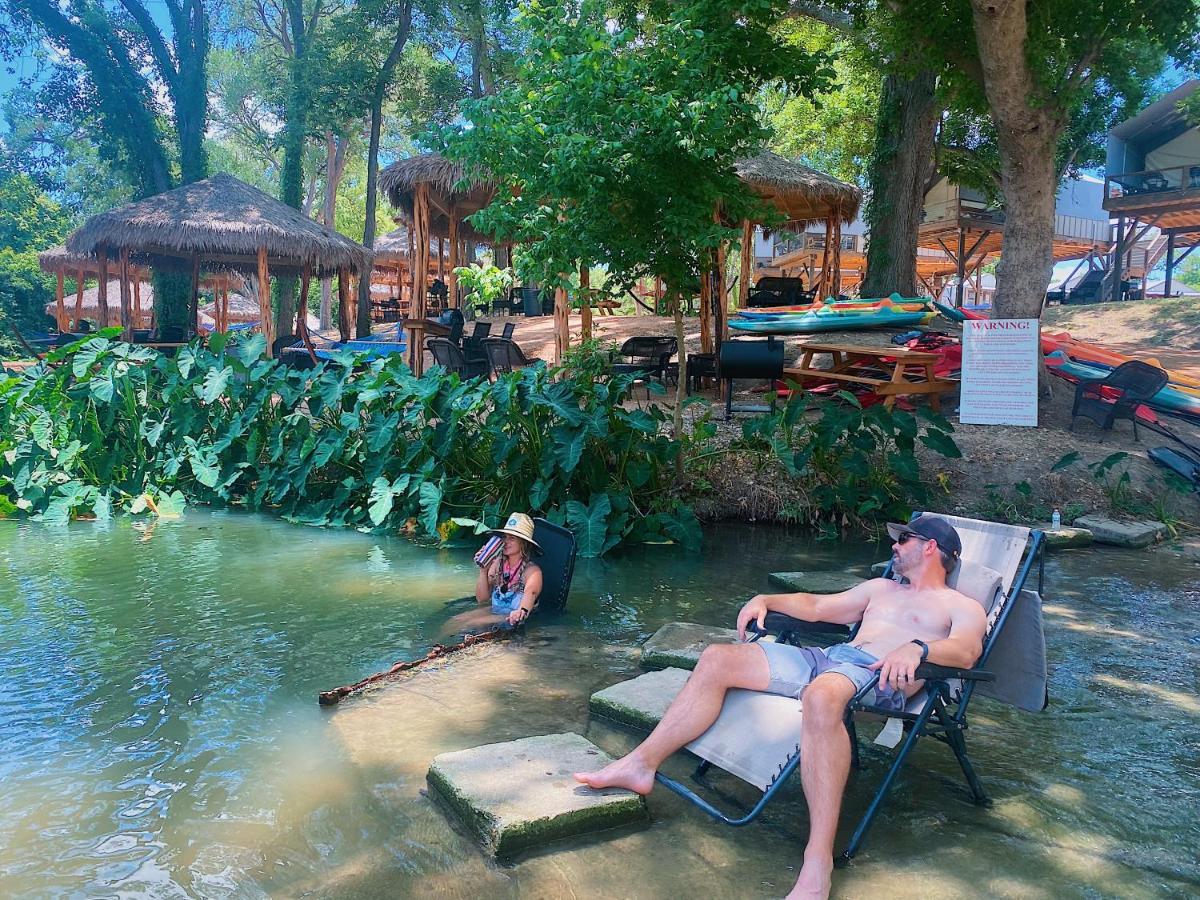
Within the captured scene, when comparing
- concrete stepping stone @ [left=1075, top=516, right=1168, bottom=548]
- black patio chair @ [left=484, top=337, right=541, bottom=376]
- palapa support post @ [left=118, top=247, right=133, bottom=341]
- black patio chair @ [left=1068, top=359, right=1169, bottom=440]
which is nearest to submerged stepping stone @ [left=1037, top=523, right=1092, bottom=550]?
concrete stepping stone @ [left=1075, top=516, right=1168, bottom=548]

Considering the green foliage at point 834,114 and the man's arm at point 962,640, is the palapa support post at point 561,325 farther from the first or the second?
the man's arm at point 962,640

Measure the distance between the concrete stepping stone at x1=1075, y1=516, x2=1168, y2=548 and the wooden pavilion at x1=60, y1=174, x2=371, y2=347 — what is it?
12.8 m

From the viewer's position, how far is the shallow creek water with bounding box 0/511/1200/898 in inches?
113

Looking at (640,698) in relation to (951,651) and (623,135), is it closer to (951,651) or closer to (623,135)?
(951,651)

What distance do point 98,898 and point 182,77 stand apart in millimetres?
22219

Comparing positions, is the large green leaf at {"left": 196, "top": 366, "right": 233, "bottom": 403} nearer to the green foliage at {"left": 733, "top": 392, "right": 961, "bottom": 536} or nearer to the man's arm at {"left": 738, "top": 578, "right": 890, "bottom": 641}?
the green foliage at {"left": 733, "top": 392, "right": 961, "bottom": 536}

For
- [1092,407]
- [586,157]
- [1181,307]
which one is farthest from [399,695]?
[1181,307]

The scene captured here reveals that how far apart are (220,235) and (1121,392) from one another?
45.5 feet

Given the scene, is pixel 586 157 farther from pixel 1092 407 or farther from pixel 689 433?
pixel 1092 407

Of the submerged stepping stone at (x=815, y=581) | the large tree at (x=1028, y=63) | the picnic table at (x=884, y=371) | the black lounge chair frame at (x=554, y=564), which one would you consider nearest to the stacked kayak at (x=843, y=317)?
the picnic table at (x=884, y=371)

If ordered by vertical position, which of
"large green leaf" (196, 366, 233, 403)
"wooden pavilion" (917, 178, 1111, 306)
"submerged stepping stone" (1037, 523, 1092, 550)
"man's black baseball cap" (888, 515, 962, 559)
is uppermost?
"wooden pavilion" (917, 178, 1111, 306)

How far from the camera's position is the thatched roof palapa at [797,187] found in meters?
14.2

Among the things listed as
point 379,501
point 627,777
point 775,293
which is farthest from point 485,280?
point 775,293

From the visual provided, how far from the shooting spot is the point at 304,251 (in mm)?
16672
